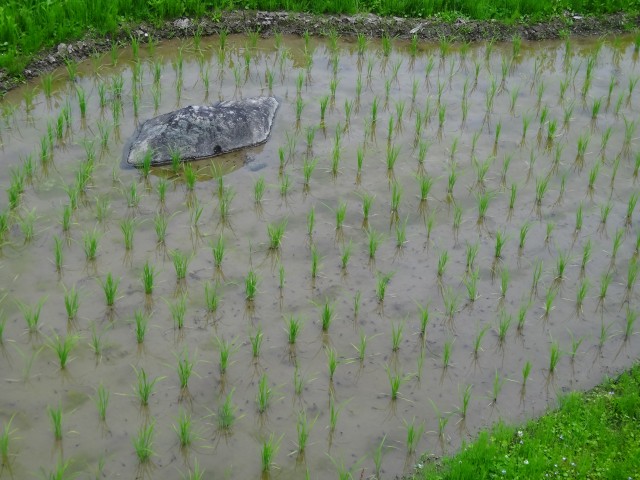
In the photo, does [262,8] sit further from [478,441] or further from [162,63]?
[478,441]

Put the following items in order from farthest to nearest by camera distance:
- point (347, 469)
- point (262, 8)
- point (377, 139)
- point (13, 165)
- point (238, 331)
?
point (262, 8), point (377, 139), point (13, 165), point (238, 331), point (347, 469)

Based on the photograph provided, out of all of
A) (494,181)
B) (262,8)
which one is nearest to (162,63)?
(262,8)

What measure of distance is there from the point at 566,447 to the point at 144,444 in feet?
6.79

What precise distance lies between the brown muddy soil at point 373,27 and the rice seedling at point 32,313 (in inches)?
148

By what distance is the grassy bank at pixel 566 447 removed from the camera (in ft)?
13.7

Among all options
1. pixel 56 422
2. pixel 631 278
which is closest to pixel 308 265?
pixel 56 422

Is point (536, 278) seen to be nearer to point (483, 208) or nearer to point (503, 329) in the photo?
point (503, 329)

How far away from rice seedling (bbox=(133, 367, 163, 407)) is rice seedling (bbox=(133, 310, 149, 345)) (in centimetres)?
24

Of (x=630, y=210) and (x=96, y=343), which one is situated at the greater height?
(x=630, y=210)

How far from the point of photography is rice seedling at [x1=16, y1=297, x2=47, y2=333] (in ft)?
16.0

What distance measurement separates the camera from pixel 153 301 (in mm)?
5172

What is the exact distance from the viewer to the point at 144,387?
447cm

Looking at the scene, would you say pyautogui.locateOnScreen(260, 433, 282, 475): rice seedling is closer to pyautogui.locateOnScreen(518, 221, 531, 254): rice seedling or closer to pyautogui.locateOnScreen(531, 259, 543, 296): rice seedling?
pyautogui.locateOnScreen(531, 259, 543, 296): rice seedling

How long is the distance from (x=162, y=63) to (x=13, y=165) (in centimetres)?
204
